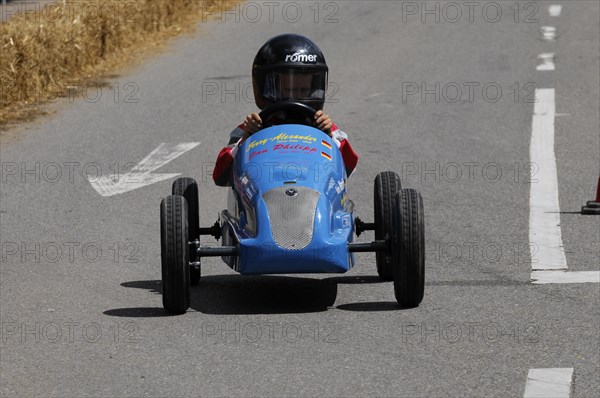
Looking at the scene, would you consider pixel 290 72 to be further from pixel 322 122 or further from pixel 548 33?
pixel 548 33

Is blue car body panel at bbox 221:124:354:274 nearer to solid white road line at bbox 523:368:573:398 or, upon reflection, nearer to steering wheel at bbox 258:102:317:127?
steering wheel at bbox 258:102:317:127

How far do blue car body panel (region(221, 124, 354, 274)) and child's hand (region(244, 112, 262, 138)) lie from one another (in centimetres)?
11

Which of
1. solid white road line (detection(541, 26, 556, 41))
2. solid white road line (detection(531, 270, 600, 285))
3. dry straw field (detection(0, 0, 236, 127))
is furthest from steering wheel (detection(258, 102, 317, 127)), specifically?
solid white road line (detection(541, 26, 556, 41))

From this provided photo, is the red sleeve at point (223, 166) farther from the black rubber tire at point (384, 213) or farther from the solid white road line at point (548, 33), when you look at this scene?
the solid white road line at point (548, 33)

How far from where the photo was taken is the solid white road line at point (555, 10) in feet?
76.8

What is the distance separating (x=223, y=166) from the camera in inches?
374

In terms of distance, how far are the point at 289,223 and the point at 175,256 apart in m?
0.74

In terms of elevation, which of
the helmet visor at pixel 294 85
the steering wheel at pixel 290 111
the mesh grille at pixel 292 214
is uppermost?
the helmet visor at pixel 294 85

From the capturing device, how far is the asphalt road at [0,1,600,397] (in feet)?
25.1

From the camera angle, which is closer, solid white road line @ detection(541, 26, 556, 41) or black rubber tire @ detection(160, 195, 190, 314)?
black rubber tire @ detection(160, 195, 190, 314)

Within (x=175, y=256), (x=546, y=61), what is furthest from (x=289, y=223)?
(x=546, y=61)

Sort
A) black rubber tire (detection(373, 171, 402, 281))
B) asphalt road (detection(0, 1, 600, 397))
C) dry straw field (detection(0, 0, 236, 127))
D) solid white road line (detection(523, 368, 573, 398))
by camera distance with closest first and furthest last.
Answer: solid white road line (detection(523, 368, 573, 398)) → asphalt road (detection(0, 1, 600, 397)) → black rubber tire (detection(373, 171, 402, 281)) → dry straw field (detection(0, 0, 236, 127))

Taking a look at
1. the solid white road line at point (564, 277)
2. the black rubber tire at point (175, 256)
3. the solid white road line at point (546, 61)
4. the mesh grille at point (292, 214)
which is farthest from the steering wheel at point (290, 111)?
the solid white road line at point (546, 61)

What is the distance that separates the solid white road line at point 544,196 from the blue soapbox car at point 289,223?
1541 millimetres
